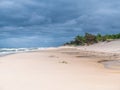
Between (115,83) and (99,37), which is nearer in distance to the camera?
(115,83)

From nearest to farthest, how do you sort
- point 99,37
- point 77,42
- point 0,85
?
point 0,85, point 99,37, point 77,42

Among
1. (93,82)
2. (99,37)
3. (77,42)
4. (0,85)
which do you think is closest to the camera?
(0,85)

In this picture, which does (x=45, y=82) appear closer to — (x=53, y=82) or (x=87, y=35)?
(x=53, y=82)

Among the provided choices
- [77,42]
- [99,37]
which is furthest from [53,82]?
[77,42]

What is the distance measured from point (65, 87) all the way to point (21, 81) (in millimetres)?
2081

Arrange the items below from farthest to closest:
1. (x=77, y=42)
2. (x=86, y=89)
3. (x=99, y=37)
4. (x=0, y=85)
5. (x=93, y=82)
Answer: (x=77, y=42) < (x=99, y=37) < (x=93, y=82) < (x=0, y=85) < (x=86, y=89)

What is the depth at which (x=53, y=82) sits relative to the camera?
10344mm

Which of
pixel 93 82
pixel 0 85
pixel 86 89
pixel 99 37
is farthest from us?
pixel 99 37

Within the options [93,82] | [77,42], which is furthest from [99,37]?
[93,82]

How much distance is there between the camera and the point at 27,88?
9117 millimetres

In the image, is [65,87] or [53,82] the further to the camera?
[53,82]

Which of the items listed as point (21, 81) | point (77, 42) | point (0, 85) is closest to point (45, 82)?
point (21, 81)

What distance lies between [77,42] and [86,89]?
92.5 m

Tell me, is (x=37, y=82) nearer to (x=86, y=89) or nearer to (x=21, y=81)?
(x=21, y=81)
